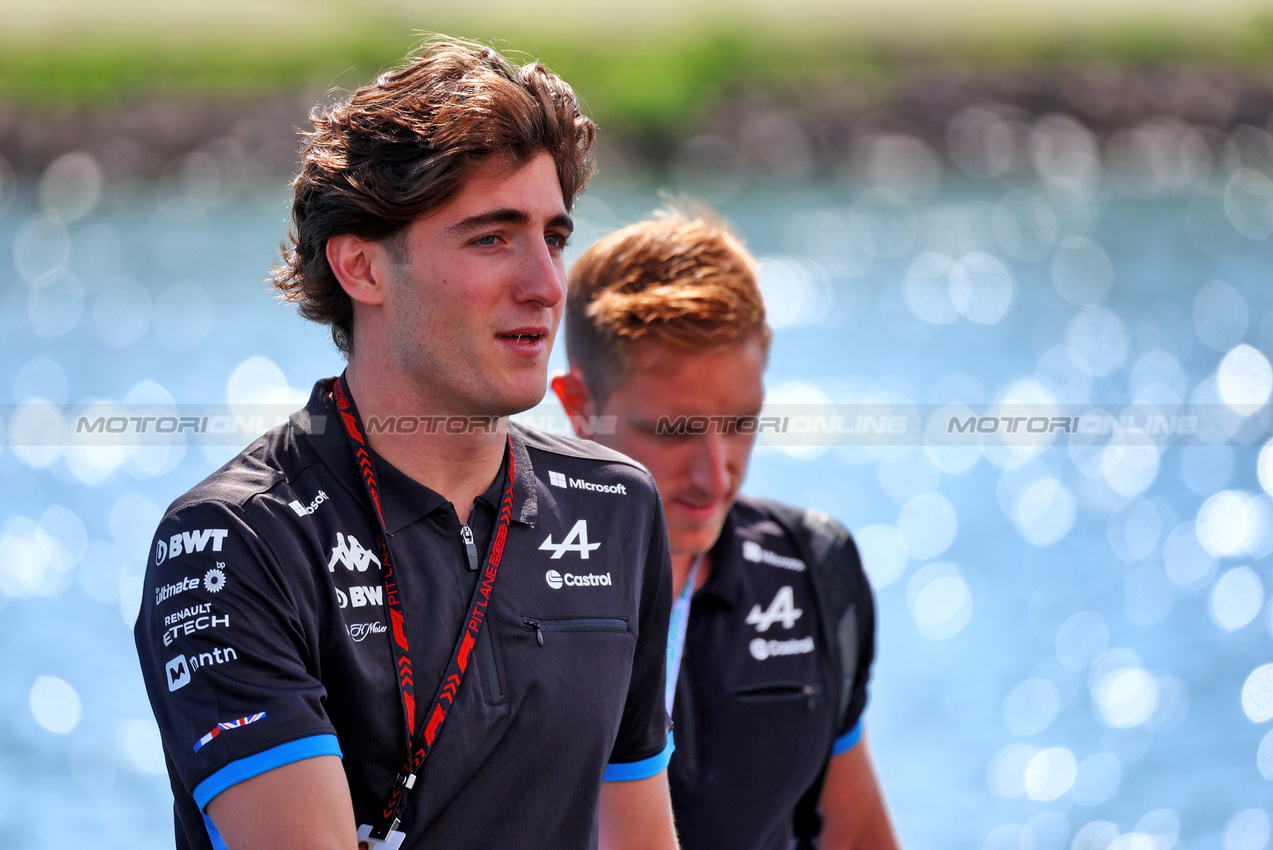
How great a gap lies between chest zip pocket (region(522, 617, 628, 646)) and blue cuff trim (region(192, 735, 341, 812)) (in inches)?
18.8

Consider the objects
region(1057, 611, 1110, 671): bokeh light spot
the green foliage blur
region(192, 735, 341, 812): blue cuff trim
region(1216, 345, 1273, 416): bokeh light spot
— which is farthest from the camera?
the green foliage blur

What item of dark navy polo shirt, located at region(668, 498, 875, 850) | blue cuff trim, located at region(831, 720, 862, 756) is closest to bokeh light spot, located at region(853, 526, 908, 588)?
blue cuff trim, located at region(831, 720, 862, 756)

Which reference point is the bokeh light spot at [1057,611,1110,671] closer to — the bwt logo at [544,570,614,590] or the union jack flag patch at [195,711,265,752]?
the bwt logo at [544,570,614,590]

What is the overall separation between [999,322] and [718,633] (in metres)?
26.5

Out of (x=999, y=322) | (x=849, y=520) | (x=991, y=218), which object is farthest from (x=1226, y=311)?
(x=849, y=520)

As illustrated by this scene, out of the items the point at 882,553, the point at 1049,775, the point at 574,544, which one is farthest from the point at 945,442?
the point at 574,544

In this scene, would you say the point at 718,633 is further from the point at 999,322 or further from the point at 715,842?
the point at 999,322

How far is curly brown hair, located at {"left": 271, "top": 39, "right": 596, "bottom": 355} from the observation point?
2.39 metres

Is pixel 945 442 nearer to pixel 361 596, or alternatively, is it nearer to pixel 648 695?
pixel 648 695

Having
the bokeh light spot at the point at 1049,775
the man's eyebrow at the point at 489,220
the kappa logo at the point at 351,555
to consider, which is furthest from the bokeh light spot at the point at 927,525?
the kappa logo at the point at 351,555

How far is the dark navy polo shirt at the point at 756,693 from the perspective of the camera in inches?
122

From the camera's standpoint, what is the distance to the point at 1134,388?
80.2 feet

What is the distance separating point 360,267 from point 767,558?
1405 mm

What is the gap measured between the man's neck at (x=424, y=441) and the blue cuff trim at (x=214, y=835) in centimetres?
66
